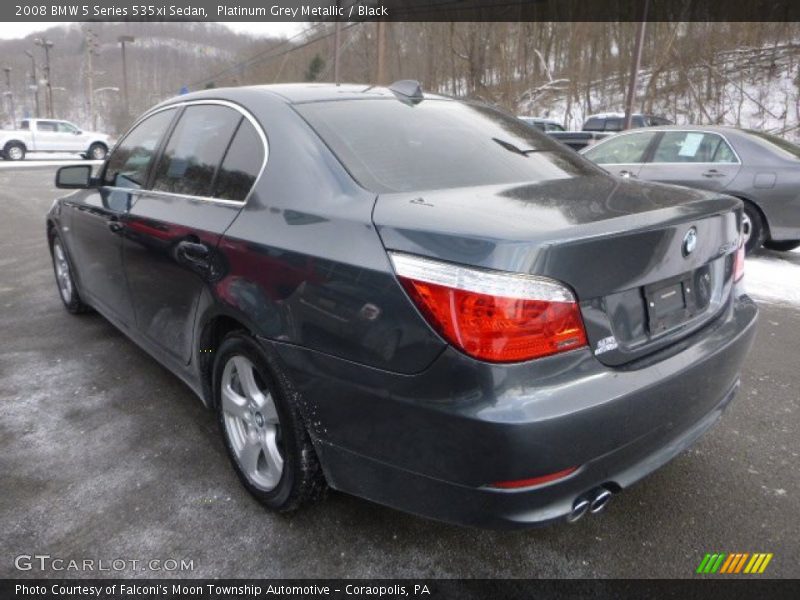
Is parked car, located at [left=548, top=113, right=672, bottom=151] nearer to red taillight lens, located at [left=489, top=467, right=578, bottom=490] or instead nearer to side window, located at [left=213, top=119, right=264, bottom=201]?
side window, located at [left=213, top=119, right=264, bottom=201]

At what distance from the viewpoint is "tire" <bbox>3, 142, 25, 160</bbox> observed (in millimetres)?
26156

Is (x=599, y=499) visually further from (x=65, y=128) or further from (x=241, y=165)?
(x=65, y=128)

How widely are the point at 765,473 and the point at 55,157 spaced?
106 ft

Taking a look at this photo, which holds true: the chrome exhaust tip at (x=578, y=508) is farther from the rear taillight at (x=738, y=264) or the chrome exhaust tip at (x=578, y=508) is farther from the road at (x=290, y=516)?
the rear taillight at (x=738, y=264)

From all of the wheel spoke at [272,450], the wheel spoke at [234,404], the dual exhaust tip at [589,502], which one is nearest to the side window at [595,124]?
the wheel spoke at [234,404]

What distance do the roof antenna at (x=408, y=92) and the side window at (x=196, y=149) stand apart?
2.49 feet

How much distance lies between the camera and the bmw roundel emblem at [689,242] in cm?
189

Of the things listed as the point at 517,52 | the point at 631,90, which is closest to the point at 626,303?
the point at 631,90

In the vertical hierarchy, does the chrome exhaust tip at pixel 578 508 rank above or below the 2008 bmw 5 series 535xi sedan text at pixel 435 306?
below

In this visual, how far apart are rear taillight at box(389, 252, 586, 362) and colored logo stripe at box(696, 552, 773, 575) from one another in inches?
42.5

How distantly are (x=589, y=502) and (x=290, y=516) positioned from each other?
3.70 ft

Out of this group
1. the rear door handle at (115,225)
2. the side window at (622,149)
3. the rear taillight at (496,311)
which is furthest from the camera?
the side window at (622,149)

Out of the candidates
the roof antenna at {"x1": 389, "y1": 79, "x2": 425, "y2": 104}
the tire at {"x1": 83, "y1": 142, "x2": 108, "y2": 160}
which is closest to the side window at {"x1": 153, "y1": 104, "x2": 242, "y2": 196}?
the roof antenna at {"x1": 389, "y1": 79, "x2": 425, "y2": 104}

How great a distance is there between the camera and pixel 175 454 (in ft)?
9.00
